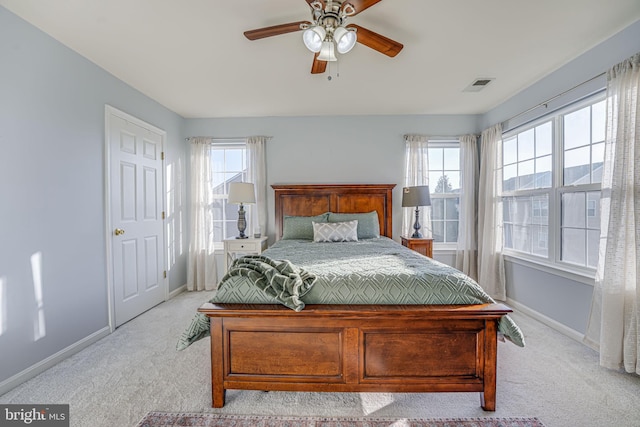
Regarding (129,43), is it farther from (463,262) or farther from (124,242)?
(463,262)

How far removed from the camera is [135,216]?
127 inches

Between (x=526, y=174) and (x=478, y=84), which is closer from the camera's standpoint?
(x=478, y=84)

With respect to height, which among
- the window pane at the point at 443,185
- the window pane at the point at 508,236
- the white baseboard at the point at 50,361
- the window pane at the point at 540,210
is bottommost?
the white baseboard at the point at 50,361

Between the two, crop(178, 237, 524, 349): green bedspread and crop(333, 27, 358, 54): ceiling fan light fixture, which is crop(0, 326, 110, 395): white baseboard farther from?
crop(333, 27, 358, 54): ceiling fan light fixture

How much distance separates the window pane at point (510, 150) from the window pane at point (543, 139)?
14.7 inches

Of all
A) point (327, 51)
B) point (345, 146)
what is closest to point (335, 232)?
point (345, 146)

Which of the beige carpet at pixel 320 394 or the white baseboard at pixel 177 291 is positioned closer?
the beige carpet at pixel 320 394

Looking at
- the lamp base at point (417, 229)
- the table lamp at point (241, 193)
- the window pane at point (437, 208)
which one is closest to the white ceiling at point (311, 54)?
the table lamp at point (241, 193)

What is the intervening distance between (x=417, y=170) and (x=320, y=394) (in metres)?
3.26

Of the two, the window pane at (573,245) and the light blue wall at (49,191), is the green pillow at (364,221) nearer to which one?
the window pane at (573,245)

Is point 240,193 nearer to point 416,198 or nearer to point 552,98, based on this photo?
point 416,198

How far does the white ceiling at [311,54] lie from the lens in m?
1.97

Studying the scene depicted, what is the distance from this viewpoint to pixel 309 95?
349 centimetres

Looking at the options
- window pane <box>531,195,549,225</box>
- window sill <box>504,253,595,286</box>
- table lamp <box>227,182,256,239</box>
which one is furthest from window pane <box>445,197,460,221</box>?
table lamp <box>227,182,256,239</box>
